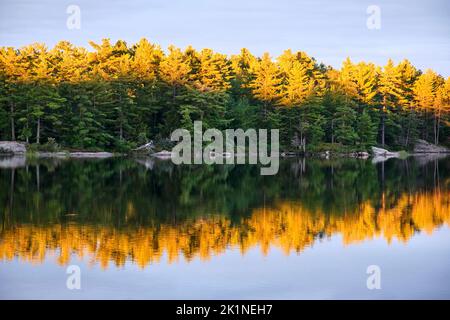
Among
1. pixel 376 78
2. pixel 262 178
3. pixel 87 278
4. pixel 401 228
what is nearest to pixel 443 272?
pixel 401 228

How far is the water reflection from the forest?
18.5m

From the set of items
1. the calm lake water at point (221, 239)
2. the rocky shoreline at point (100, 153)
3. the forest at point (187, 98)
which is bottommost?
the calm lake water at point (221, 239)

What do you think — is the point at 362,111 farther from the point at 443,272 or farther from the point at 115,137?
the point at 443,272

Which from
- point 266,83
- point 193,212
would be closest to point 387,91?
point 266,83

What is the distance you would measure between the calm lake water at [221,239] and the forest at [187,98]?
76.4ft

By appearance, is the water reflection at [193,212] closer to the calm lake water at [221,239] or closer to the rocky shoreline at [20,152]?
the calm lake water at [221,239]

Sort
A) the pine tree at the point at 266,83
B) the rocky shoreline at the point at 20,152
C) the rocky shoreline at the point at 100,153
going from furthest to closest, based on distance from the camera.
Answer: the pine tree at the point at 266,83 < the rocky shoreline at the point at 20,152 < the rocky shoreline at the point at 100,153

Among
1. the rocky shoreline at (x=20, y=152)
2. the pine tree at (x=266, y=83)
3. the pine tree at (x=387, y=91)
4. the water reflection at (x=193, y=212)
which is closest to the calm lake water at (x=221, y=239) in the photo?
the water reflection at (x=193, y=212)

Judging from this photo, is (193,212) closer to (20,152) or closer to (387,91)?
(20,152)

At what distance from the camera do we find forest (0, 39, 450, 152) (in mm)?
49625

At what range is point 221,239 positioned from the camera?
15242mm

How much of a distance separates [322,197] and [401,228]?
6174 millimetres

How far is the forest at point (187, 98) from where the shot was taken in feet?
163

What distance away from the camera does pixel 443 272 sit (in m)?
12.7
